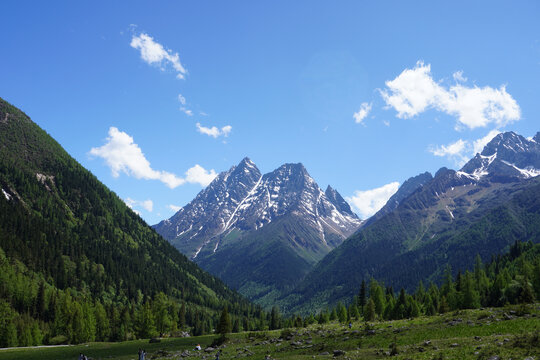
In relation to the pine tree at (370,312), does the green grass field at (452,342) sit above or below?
above

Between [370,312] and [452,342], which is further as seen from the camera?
[370,312]

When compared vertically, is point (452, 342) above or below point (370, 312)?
above

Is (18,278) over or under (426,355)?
over

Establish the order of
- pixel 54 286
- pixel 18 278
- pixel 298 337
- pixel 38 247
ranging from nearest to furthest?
1. pixel 298 337
2. pixel 18 278
3. pixel 54 286
4. pixel 38 247

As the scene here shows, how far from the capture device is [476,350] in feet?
94.0

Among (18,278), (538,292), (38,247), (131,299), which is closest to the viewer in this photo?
(538,292)

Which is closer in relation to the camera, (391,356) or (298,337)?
(391,356)

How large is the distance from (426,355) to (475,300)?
84.1 metres

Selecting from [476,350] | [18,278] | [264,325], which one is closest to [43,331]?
[18,278]

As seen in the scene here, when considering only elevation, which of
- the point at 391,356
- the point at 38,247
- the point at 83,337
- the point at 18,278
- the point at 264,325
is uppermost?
the point at 38,247

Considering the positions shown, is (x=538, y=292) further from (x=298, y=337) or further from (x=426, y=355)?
(x=426, y=355)

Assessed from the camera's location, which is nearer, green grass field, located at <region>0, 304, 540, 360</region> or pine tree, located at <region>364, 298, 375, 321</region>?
green grass field, located at <region>0, 304, 540, 360</region>

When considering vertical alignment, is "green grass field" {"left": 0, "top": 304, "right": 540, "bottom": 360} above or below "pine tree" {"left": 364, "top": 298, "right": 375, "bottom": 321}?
above

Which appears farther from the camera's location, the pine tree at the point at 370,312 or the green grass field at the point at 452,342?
the pine tree at the point at 370,312
